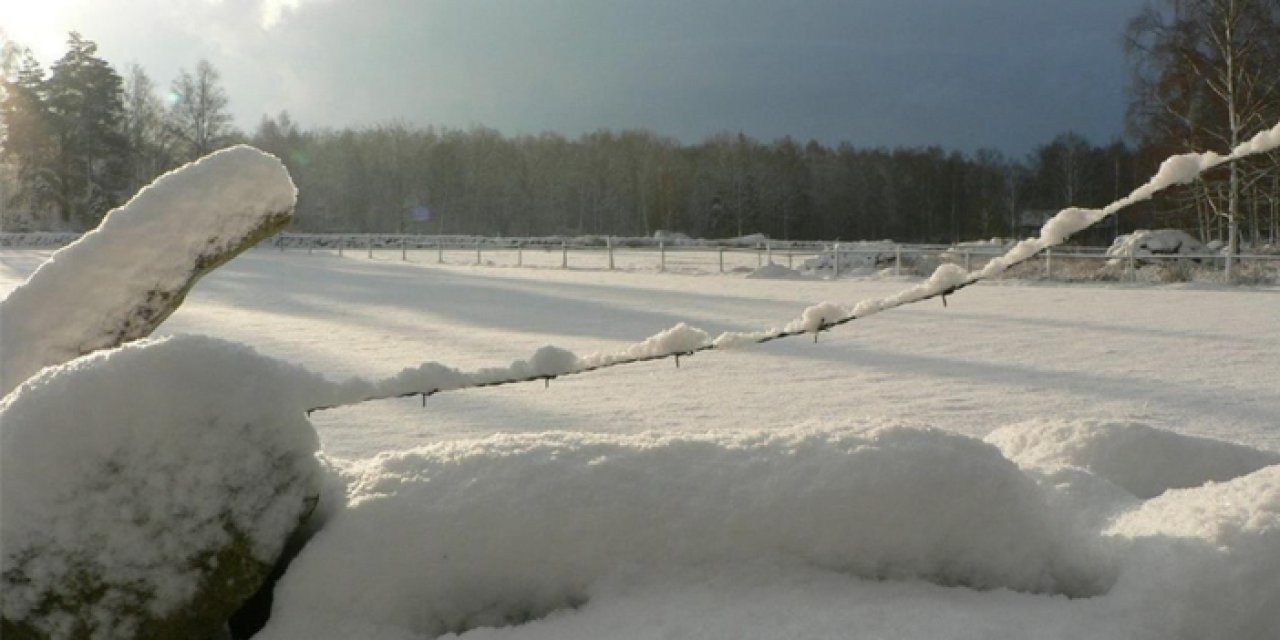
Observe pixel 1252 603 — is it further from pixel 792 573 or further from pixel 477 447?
pixel 477 447

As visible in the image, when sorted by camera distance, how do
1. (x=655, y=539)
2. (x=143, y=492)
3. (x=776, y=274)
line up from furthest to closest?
(x=776, y=274), (x=655, y=539), (x=143, y=492)

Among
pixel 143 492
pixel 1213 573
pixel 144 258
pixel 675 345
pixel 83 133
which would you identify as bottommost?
pixel 1213 573

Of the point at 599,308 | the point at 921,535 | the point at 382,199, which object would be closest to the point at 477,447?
the point at 921,535

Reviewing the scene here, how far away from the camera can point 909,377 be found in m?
8.68

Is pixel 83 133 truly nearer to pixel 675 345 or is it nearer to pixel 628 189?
pixel 628 189

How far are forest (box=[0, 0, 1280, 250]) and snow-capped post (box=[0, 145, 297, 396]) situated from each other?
60761 millimetres

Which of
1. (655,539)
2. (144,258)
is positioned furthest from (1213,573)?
(144,258)

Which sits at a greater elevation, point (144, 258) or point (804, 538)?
point (144, 258)

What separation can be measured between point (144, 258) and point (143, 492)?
2.95 feet

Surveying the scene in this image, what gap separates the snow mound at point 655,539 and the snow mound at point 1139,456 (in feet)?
2.51

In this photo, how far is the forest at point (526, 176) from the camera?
65125 mm

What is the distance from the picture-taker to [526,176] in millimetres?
96188

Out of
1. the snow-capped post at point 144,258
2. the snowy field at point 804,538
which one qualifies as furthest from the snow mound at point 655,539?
the snow-capped post at point 144,258

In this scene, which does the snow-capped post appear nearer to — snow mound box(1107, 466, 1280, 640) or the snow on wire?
the snow on wire
